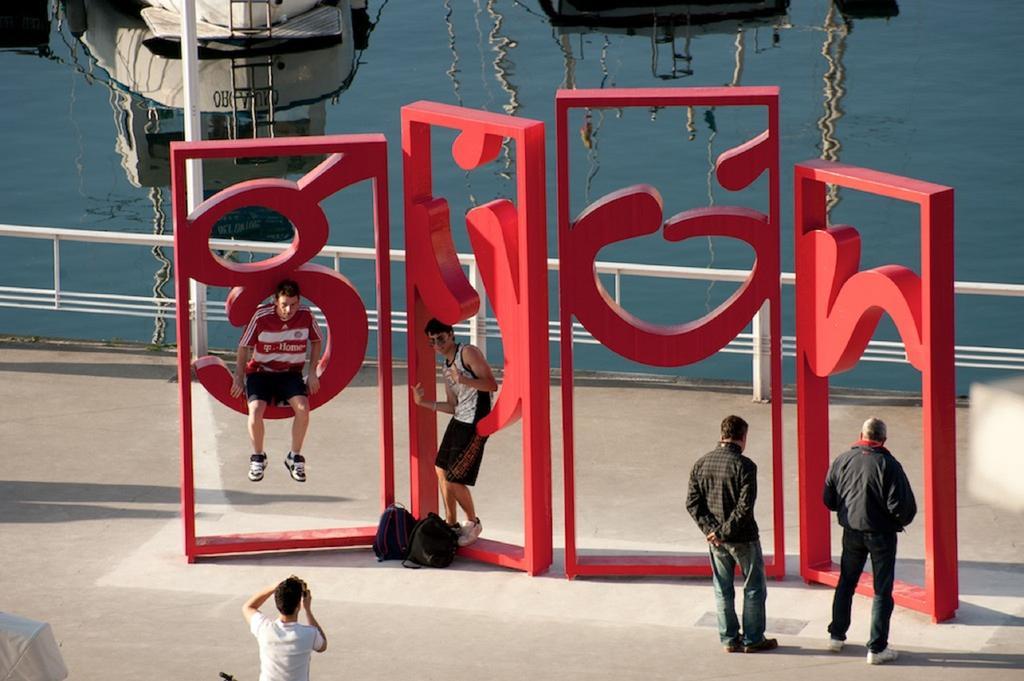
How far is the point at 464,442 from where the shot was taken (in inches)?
528

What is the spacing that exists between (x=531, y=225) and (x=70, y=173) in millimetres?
25578

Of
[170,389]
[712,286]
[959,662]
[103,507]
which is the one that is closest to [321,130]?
[712,286]

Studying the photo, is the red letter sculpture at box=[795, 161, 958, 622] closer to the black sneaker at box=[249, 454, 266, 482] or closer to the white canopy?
the black sneaker at box=[249, 454, 266, 482]

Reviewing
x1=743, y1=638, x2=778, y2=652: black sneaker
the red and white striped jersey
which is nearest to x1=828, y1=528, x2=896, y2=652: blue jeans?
x1=743, y1=638, x2=778, y2=652: black sneaker

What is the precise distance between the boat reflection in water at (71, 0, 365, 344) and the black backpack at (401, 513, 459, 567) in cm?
2039

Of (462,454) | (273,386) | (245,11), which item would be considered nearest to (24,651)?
(273,386)

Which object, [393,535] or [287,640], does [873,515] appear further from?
[287,640]

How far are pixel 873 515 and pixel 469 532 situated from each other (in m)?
3.10

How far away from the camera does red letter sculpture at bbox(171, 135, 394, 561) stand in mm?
13141

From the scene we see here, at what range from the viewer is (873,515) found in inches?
457

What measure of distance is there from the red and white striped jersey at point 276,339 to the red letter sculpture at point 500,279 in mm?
739

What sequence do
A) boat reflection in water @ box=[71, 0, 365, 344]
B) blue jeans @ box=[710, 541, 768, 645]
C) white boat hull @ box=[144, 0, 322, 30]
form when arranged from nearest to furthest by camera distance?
1. blue jeans @ box=[710, 541, 768, 645]
2. boat reflection in water @ box=[71, 0, 365, 344]
3. white boat hull @ box=[144, 0, 322, 30]

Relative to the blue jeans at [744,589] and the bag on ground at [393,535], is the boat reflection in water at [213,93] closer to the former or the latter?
the bag on ground at [393,535]

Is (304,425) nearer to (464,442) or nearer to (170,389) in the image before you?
(464,442)
